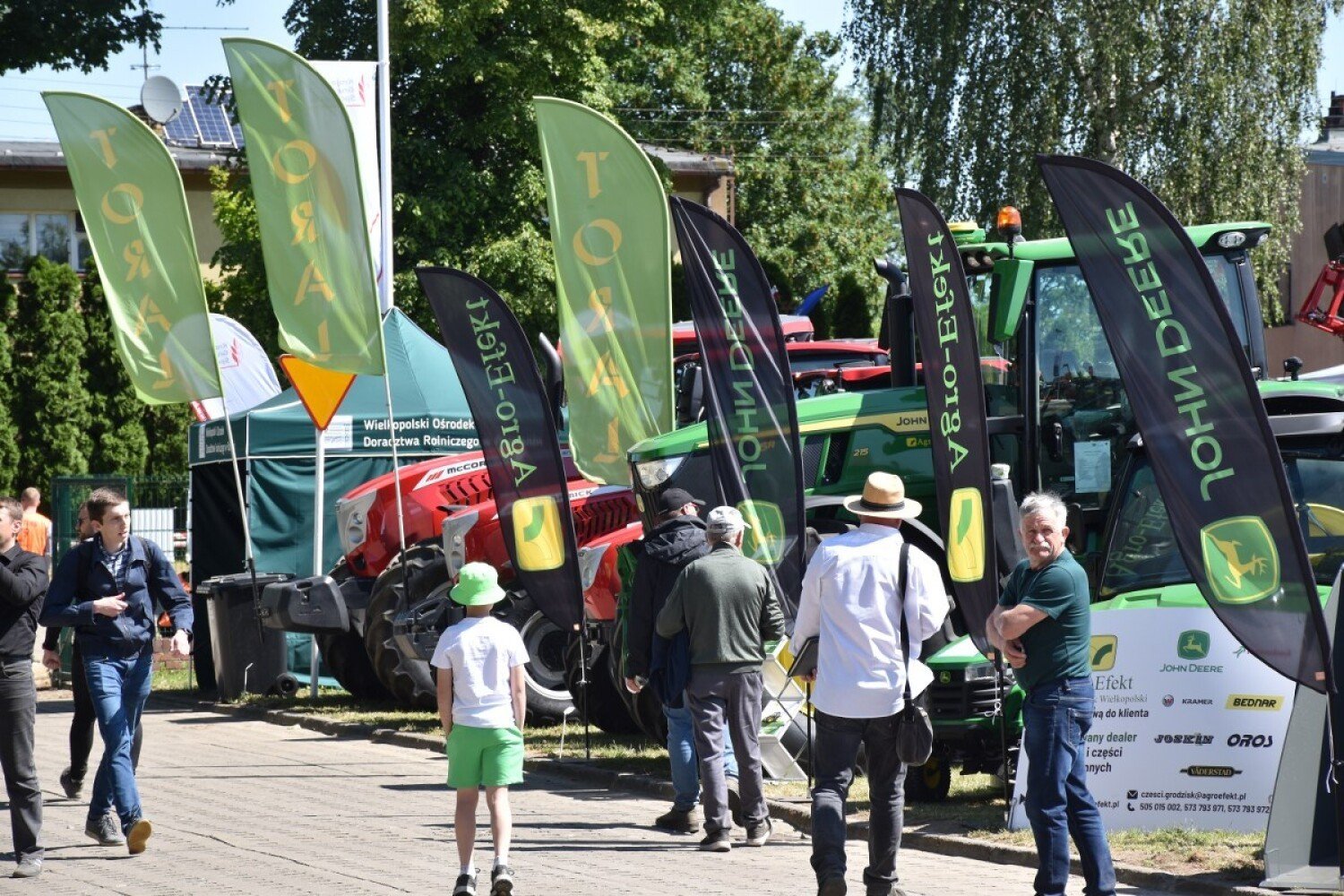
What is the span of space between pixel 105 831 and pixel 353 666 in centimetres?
868

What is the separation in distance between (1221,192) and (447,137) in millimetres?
13779

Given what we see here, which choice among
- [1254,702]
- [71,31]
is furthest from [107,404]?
[1254,702]

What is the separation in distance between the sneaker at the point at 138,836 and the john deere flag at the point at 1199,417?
5.17m

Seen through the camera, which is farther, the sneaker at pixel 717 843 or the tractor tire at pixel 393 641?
the tractor tire at pixel 393 641

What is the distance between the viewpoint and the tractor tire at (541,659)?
15492 mm

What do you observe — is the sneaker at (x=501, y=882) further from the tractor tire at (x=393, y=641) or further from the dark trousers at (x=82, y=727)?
the tractor tire at (x=393, y=641)

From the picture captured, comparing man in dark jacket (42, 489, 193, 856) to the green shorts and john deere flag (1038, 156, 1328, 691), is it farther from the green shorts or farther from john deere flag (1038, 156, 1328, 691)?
john deere flag (1038, 156, 1328, 691)

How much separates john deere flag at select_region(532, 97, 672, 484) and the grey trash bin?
5.99 metres

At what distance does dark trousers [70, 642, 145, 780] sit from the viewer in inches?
413

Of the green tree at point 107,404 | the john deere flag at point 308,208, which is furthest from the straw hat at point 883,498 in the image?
the green tree at point 107,404

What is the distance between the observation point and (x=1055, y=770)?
7.62 meters

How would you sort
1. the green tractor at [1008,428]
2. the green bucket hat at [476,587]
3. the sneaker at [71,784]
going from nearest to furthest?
the green bucket hat at [476,587] < the green tractor at [1008,428] < the sneaker at [71,784]

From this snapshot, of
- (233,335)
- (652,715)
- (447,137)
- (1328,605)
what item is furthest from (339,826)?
(447,137)

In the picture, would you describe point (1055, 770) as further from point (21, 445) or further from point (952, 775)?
point (21, 445)
